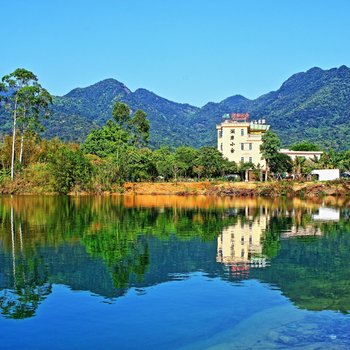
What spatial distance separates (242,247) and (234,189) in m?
45.6

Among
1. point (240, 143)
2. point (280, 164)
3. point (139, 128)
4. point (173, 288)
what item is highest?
point (139, 128)

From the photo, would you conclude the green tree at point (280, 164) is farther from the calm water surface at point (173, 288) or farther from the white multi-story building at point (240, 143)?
the calm water surface at point (173, 288)

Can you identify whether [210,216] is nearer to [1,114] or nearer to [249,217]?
[249,217]

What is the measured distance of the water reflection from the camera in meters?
15.4

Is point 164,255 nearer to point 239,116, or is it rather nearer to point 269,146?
point 269,146

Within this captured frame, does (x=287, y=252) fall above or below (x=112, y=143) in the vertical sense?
below

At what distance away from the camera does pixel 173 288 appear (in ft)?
51.4

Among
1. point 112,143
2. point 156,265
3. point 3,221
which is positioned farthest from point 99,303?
point 112,143

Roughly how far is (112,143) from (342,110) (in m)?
136

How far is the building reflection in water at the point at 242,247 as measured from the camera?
1883 centimetres

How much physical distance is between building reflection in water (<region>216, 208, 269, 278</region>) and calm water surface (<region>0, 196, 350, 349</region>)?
0.05m

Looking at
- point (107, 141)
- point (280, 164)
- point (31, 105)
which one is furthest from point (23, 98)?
point (280, 164)

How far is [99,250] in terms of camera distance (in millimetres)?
21750

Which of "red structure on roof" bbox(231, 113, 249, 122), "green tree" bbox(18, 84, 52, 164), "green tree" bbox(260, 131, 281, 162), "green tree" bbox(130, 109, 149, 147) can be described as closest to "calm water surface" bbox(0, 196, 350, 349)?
"green tree" bbox(18, 84, 52, 164)
